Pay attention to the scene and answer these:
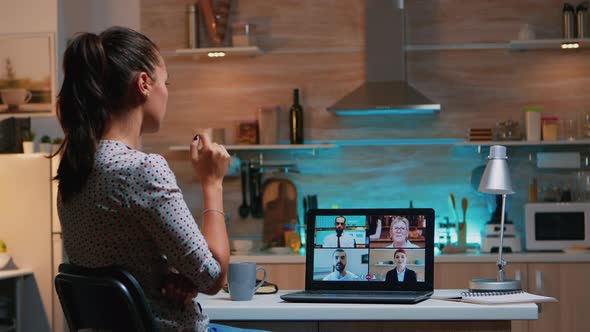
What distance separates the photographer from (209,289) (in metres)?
1.53

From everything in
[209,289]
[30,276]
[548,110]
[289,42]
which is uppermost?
[289,42]

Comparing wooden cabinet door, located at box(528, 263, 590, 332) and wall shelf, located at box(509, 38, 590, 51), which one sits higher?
wall shelf, located at box(509, 38, 590, 51)

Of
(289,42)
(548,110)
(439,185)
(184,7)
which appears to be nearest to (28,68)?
(184,7)

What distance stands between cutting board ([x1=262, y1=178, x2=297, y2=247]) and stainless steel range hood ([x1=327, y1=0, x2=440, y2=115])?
622 millimetres

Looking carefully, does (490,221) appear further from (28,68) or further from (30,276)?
(28,68)

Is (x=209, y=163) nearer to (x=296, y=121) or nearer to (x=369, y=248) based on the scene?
(x=369, y=248)

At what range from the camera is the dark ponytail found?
5.00 ft

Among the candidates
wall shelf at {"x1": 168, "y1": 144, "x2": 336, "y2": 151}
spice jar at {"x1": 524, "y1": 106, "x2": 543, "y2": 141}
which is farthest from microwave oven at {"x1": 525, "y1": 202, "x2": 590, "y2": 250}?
wall shelf at {"x1": 168, "y1": 144, "x2": 336, "y2": 151}

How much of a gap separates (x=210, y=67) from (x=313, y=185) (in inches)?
42.1

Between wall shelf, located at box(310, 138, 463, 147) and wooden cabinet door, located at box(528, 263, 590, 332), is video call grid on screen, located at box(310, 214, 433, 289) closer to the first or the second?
wooden cabinet door, located at box(528, 263, 590, 332)

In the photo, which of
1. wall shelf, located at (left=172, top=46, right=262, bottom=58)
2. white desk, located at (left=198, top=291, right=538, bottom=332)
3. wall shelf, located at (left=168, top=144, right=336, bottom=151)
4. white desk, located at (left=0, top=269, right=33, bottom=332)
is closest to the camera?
white desk, located at (left=198, top=291, right=538, bottom=332)

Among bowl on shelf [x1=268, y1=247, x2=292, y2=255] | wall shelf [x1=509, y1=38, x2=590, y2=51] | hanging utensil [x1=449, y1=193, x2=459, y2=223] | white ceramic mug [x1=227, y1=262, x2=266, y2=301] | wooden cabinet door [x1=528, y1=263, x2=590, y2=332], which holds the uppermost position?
wall shelf [x1=509, y1=38, x2=590, y2=51]

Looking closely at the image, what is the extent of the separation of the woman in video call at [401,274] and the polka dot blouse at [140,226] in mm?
1050

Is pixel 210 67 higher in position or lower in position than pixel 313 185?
higher
